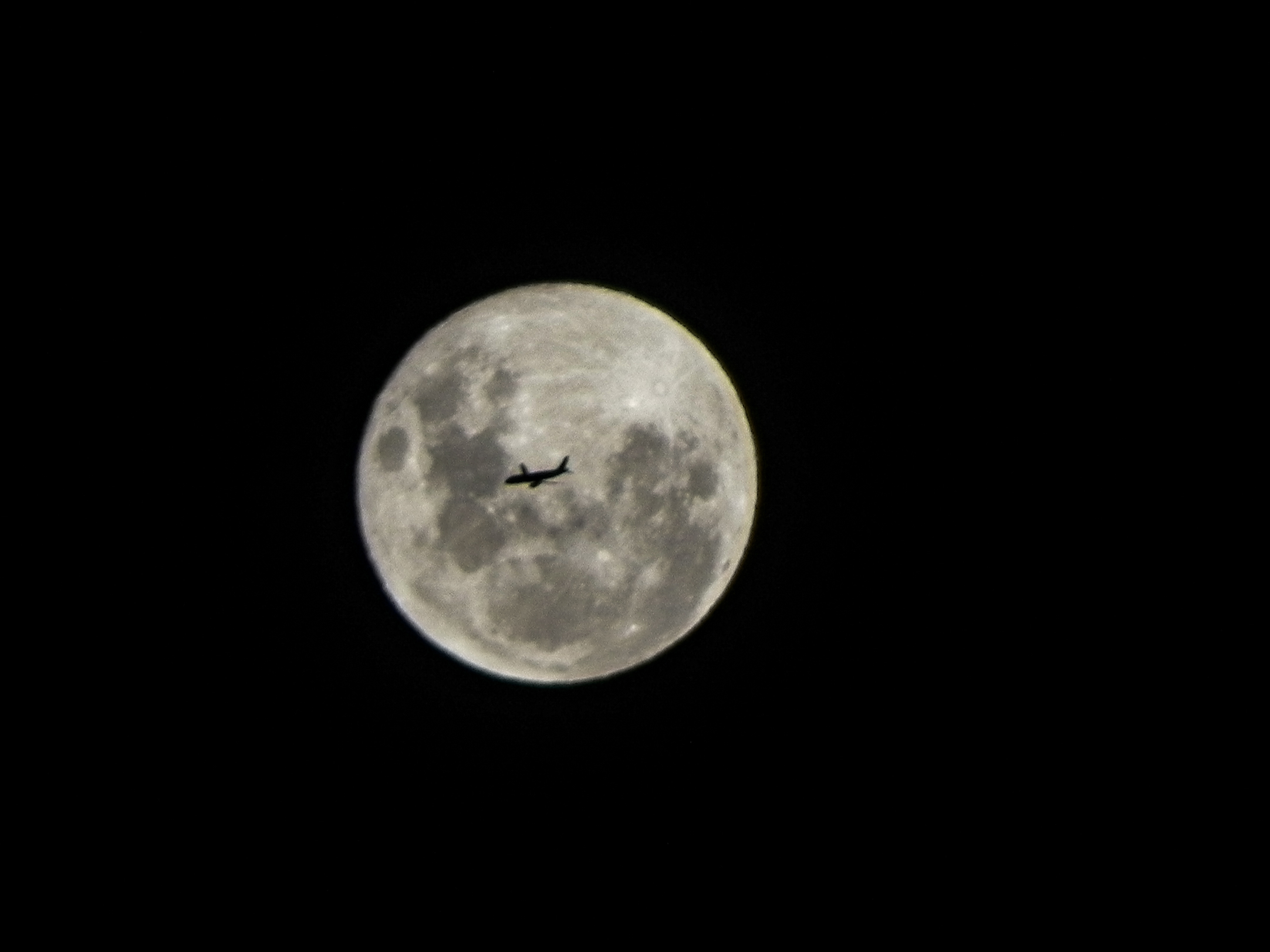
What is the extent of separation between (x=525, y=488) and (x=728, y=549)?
78.3 inches

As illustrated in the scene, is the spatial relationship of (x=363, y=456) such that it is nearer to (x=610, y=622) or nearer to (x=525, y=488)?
(x=525, y=488)

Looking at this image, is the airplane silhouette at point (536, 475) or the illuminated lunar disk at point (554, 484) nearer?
the airplane silhouette at point (536, 475)

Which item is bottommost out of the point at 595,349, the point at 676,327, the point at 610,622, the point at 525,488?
the point at 610,622

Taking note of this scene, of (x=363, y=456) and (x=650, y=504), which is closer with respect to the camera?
(x=650, y=504)

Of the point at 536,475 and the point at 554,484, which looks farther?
the point at 554,484

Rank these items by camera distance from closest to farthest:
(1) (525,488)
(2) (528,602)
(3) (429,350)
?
(1) (525,488)
(2) (528,602)
(3) (429,350)

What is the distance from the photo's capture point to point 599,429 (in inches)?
227

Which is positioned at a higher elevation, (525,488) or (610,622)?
(525,488)

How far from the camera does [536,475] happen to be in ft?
17.9

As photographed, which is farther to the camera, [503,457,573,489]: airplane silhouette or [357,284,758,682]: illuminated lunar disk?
[357,284,758,682]: illuminated lunar disk

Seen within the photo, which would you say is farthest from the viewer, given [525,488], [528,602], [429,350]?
[429,350]

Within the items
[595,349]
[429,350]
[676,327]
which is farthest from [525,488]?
[676,327]

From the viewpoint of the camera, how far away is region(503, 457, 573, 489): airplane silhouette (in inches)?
215

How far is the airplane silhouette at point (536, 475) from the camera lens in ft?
17.9
